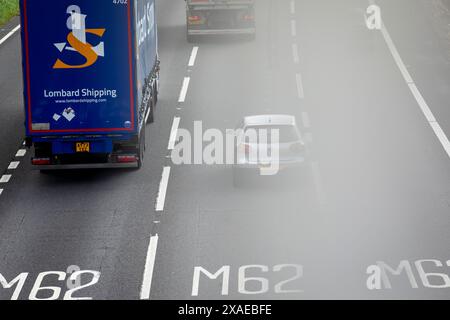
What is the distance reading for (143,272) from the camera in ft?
72.0

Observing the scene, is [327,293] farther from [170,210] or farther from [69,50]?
[69,50]

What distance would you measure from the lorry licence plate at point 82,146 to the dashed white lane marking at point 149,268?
4.42 metres

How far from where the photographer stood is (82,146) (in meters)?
27.9

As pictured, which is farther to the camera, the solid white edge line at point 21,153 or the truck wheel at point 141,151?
the solid white edge line at point 21,153

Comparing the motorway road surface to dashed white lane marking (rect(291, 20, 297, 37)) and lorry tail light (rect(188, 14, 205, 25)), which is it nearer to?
lorry tail light (rect(188, 14, 205, 25))

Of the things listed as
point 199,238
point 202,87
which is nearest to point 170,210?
point 199,238

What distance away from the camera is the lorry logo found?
87.7ft

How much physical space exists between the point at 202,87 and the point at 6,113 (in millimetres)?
6279

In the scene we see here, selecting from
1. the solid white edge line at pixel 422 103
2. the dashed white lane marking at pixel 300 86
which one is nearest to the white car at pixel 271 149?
the solid white edge line at pixel 422 103

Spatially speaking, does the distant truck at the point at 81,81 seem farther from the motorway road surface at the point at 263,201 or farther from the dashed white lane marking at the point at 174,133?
the dashed white lane marking at the point at 174,133

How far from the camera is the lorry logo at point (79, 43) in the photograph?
26734 millimetres

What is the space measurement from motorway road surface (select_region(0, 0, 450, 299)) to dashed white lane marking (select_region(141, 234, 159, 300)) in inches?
1.9

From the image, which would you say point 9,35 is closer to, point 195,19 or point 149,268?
point 195,19

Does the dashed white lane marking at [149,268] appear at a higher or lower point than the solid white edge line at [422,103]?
higher
